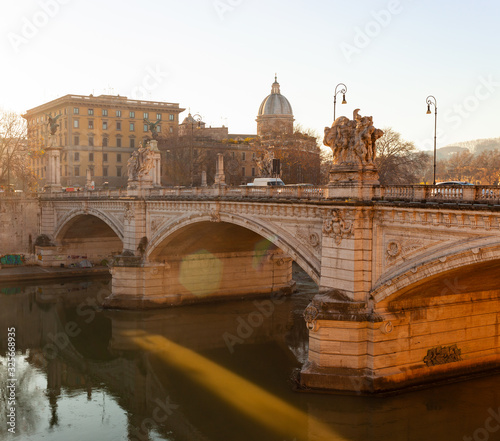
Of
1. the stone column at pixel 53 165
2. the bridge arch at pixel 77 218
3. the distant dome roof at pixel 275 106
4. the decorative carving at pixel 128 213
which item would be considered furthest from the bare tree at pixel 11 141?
the distant dome roof at pixel 275 106

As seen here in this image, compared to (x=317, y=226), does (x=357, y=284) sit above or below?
below

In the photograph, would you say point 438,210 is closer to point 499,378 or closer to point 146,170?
point 499,378

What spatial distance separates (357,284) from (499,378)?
6959 millimetres

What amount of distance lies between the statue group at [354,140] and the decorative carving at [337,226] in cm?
177

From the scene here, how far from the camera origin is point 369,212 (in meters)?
20.5

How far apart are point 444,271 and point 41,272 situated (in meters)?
36.2

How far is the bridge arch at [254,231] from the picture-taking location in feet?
77.3

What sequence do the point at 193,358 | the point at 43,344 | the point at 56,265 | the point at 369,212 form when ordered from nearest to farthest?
the point at 369,212, the point at 193,358, the point at 43,344, the point at 56,265

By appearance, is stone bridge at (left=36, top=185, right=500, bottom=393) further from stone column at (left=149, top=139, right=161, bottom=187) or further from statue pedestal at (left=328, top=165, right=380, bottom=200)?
stone column at (left=149, top=139, right=161, bottom=187)

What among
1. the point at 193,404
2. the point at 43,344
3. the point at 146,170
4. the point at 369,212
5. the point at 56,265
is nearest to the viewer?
the point at 369,212

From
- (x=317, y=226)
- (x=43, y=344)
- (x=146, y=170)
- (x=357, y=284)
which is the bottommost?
(x=43, y=344)

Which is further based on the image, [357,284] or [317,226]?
[317,226]

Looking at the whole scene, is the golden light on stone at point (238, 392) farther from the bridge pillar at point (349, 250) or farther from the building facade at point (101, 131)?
the building facade at point (101, 131)

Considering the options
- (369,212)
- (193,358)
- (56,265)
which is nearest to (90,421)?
(193,358)
